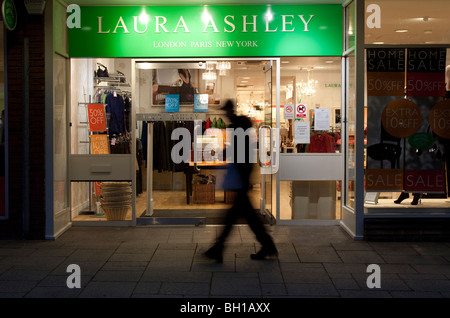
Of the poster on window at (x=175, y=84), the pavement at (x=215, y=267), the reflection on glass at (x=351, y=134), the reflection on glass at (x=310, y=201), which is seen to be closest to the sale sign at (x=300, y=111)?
the reflection on glass at (x=351, y=134)

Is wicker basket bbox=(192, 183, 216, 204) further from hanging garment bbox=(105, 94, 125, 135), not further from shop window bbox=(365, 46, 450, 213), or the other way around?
shop window bbox=(365, 46, 450, 213)

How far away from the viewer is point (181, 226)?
8070 millimetres

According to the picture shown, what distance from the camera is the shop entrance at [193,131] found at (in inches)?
319

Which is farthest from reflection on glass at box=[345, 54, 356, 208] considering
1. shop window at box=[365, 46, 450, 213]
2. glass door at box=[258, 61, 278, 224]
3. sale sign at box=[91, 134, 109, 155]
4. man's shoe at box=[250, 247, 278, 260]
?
sale sign at box=[91, 134, 109, 155]

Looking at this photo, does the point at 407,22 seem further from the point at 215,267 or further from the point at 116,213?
the point at 116,213

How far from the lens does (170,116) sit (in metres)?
8.19

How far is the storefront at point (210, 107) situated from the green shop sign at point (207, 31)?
0.02 meters

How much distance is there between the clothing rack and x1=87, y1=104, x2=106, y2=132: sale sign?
626 millimetres

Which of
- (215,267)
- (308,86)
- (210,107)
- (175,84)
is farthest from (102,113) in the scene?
(215,267)

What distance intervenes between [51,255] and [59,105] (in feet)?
7.80

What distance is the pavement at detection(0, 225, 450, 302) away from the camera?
490 cm

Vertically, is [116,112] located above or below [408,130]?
above

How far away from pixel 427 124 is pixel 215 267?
12.6 feet
